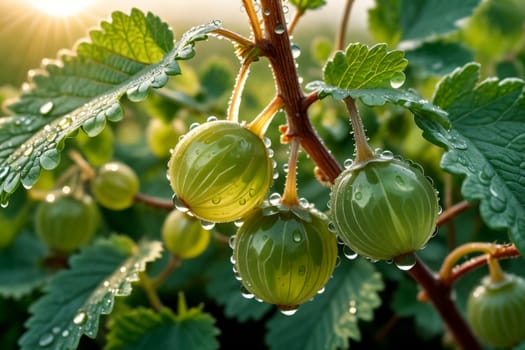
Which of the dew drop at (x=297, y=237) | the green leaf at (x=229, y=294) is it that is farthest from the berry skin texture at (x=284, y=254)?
the green leaf at (x=229, y=294)

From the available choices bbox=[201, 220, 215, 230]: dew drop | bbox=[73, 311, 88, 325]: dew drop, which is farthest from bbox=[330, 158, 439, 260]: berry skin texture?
bbox=[73, 311, 88, 325]: dew drop

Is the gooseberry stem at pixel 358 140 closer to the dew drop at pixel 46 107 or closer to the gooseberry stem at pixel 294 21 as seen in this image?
the gooseberry stem at pixel 294 21

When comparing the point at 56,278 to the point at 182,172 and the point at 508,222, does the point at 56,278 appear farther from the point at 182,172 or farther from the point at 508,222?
the point at 508,222

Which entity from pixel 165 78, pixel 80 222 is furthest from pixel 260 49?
pixel 80 222

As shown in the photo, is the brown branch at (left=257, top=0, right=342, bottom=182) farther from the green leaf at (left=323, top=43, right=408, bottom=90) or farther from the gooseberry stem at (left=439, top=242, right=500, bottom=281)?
the gooseberry stem at (left=439, top=242, right=500, bottom=281)

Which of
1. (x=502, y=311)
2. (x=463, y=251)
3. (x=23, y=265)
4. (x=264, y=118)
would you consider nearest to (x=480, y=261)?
(x=463, y=251)

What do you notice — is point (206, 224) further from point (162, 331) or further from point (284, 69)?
point (162, 331)
